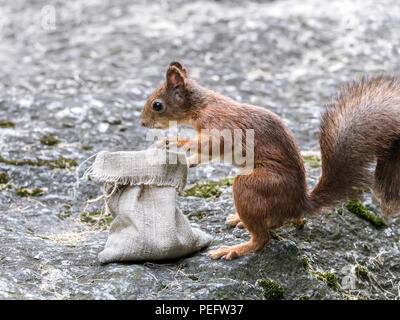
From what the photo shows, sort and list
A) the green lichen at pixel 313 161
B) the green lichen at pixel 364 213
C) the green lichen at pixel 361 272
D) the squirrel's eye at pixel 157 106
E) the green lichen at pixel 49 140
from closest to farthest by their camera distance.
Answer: the green lichen at pixel 361 272, the squirrel's eye at pixel 157 106, the green lichen at pixel 364 213, the green lichen at pixel 313 161, the green lichen at pixel 49 140

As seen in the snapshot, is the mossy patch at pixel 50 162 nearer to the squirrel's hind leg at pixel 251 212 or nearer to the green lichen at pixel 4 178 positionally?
the green lichen at pixel 4 178

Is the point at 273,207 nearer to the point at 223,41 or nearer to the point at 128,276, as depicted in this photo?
the point at 128,276

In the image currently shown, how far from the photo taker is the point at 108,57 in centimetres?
609

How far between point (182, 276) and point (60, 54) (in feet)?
14.5

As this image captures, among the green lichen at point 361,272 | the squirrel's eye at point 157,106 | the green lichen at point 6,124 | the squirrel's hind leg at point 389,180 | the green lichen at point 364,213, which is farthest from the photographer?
the green lichen at point 6,124

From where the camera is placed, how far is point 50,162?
3861mm

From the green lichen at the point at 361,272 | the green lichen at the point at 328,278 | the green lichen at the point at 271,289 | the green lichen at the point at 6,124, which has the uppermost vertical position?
the green lichen at the point at 6,124

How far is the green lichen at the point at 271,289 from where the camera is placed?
8.19ft

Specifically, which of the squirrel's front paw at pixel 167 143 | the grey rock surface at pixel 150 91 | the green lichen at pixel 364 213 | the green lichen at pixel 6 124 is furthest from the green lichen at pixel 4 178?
the green lichen at pixel 364 213

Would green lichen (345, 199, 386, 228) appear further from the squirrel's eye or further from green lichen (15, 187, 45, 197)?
green lichen (15, 187, 45, 197)

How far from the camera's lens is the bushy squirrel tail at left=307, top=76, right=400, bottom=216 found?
255cm

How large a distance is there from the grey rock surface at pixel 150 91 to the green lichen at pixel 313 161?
0.10m

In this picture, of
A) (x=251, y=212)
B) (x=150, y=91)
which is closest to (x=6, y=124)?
(x=150, y=91)

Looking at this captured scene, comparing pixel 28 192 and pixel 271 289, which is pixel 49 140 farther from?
pixel 271 289
